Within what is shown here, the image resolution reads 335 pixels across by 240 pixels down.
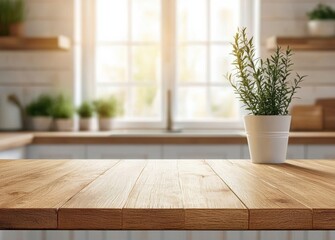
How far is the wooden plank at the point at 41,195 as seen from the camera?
0.86 metres

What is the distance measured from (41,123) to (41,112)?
74mm

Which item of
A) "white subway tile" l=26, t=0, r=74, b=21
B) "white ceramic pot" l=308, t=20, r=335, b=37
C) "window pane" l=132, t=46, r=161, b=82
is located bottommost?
"window pane" l=132, t=46, r=161, b=82

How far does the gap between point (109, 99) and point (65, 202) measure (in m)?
2.76

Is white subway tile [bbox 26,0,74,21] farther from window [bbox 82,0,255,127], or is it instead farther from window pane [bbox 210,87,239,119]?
window pane [bbox 210,87,239,119]

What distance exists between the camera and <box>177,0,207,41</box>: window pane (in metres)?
3.84

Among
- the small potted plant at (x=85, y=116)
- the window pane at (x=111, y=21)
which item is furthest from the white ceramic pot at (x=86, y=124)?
the window pane at (x=111, y=21)

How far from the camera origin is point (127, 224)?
855 mm

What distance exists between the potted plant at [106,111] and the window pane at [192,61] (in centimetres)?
51

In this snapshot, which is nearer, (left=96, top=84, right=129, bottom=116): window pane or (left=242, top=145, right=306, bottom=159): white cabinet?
(left=242, top=145, right=306, bottom=159): white cabinet

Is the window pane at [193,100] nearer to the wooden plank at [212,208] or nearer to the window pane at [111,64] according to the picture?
the window pane at [111,64]

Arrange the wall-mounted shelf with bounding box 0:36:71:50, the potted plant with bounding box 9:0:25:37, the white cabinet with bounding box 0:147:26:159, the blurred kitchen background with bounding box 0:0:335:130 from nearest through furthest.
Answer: the white cabinet with bounding box 0:147:26:159 < the wall-mounted shelf with bounding box 0:36:71:50 < the potted plant with bounding box 9:0:25:37 < the blurred kitchen background with bounding box 0:0:335:130

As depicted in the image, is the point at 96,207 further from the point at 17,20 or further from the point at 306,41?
the point at 17,20

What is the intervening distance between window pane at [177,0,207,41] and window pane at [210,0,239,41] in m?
0.06

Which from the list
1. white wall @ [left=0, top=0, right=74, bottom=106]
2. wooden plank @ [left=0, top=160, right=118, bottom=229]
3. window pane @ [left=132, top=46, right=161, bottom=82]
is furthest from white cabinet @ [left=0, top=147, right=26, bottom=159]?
wooden plank @ [left=0, top=160, right=118, bottom=229]
